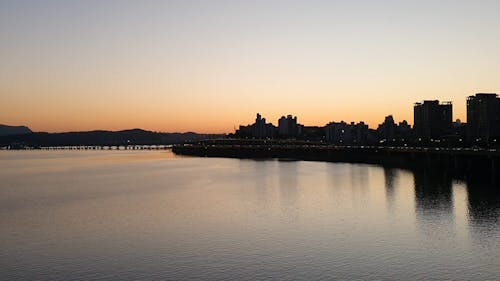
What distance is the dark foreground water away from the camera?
102ft

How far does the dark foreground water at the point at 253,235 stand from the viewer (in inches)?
1230

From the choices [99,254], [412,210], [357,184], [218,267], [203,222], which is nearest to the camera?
[218,267]

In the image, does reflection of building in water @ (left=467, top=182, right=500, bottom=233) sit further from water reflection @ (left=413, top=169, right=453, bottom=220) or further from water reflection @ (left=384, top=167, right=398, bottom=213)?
water reflection @ (left=384, top=167, right=398, bottom=213)

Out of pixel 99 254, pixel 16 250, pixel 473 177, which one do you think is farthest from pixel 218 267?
pixel 473 177

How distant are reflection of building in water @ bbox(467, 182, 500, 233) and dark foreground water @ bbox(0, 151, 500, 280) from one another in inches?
4.8

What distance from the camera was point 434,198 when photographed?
67500mm

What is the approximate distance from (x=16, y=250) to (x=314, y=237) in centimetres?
2322

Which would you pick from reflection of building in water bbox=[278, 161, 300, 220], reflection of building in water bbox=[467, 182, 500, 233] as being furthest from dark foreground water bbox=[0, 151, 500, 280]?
reflection of building in water bbox=[278, 161, 300, 220]

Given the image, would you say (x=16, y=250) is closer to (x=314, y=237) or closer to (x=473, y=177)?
(x=314, y=237)

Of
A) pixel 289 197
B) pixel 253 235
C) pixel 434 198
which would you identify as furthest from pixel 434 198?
pixel 253 235

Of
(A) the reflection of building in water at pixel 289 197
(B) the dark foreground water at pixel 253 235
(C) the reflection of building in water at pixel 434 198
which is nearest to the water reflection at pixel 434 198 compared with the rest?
(C) the reflection of building in water at pixel 434 198

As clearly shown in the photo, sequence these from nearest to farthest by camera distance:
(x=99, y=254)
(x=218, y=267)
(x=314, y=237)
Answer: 1. (x=218, y=267)
2. (x=99, y=254)
3. (x=314, y=237)

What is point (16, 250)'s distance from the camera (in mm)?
36844

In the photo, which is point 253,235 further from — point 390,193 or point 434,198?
point 390,193
